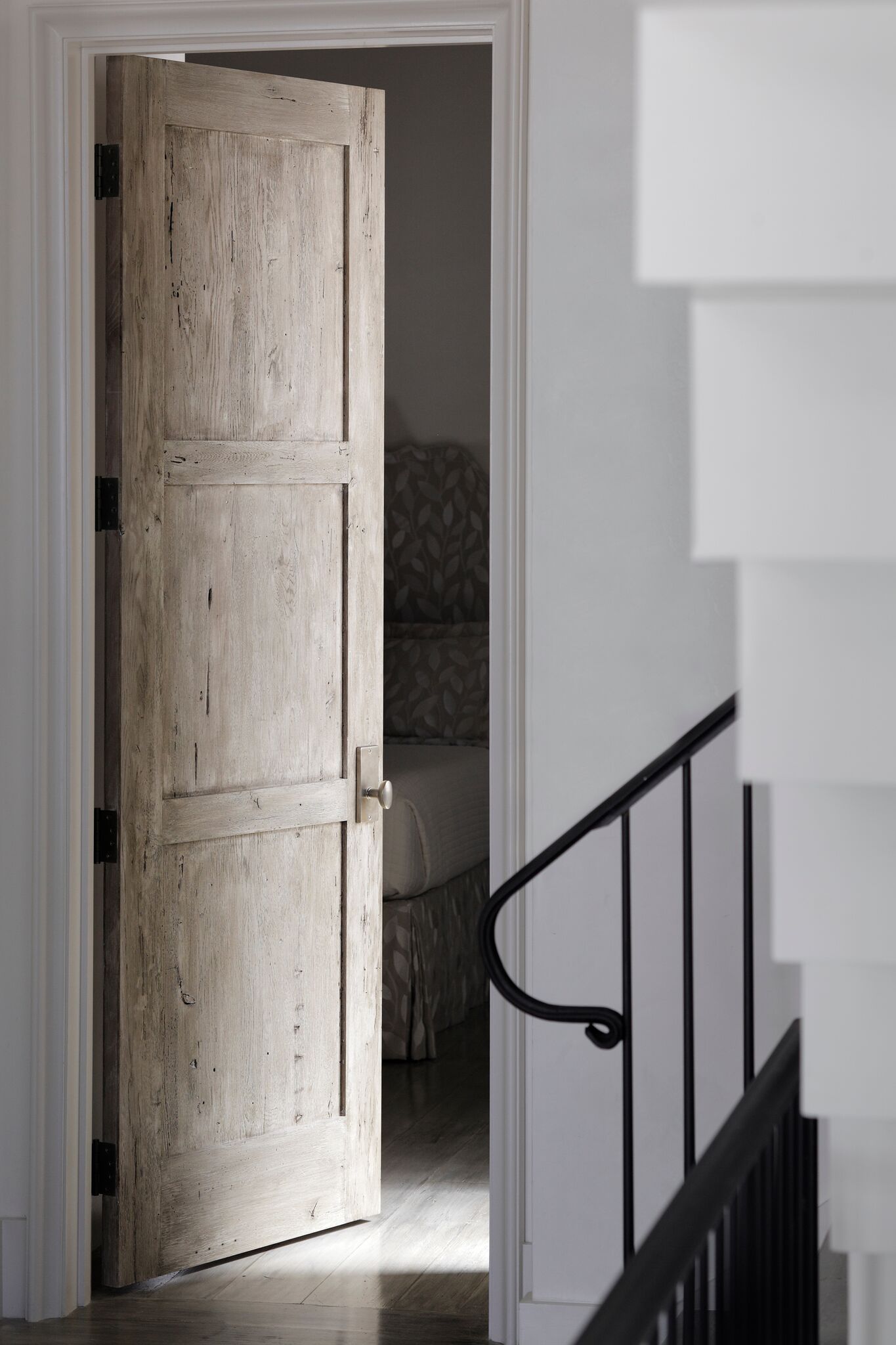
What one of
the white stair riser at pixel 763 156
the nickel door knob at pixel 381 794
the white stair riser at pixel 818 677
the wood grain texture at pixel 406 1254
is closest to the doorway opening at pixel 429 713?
the wood grain texture at pixel 406 1254

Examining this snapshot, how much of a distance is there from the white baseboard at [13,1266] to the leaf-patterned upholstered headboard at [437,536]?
139 inches

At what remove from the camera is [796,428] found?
43.0 inches

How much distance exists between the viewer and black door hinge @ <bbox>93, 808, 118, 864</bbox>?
3084mm

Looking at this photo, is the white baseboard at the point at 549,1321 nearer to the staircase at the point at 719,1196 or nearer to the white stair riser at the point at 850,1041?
the staircase at the point at 719,1196

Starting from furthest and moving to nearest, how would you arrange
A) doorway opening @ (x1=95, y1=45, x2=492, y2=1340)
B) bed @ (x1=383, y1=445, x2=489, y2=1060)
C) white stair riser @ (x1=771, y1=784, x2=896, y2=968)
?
bed @ (x1=383, y1=445, x2=489, y2=1060) → doorway opening @ (x1=95, y1=45, x2=492, y2=1340) → white stair riser @ (x1=771, y1=784, x2=896, y2=968)

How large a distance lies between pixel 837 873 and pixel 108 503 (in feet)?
6.90

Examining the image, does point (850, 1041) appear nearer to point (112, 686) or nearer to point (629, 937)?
point (629, 937)

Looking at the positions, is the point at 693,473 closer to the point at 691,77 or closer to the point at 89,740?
the point at 691,77

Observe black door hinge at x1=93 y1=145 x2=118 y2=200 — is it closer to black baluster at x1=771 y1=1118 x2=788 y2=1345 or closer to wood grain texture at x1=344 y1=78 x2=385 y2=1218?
wood grain texture at x1=344 y1=78 x2=385 y2=1218

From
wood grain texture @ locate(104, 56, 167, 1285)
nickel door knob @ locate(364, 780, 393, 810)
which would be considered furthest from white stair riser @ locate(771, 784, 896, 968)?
nickel door knob @ locate(364, 780, 393, 810)

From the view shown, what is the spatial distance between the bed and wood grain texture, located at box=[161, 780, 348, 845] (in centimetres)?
140

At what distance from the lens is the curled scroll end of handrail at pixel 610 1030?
7.29 feet

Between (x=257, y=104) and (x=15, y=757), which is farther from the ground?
(x=257, y=104)

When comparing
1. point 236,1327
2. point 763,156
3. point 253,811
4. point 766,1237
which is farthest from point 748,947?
point 763,156
